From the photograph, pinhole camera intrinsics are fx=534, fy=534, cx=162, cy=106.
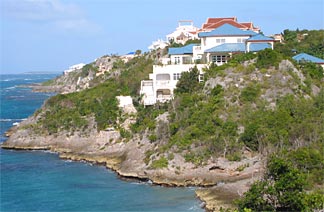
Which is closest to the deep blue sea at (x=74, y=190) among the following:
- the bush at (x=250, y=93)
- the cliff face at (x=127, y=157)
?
the cliff face at (x=127, y=157)

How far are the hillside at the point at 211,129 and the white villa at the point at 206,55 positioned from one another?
4.10ft

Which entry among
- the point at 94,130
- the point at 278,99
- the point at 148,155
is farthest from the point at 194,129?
the point at 94,130

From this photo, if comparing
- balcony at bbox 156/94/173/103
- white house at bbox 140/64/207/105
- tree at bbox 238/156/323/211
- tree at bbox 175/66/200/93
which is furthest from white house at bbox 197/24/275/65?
tree at bbox 238/156/323/211

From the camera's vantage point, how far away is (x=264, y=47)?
41406mm

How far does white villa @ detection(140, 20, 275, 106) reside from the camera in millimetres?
42031

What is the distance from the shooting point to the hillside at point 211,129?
31656 mm

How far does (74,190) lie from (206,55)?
17.0 metres

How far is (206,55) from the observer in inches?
1699

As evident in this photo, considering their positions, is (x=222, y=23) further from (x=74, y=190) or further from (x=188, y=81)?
(x=74, y=190)

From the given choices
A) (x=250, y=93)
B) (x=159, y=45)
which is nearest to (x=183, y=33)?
(x=159, y=45)

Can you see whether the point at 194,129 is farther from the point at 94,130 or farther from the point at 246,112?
the point at 94,130

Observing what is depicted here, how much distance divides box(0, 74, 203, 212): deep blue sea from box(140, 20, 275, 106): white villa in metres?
8.93

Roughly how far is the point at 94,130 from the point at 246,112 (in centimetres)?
1436

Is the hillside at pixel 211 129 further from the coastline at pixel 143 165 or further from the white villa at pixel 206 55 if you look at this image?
the white villa at pixel 206 55
